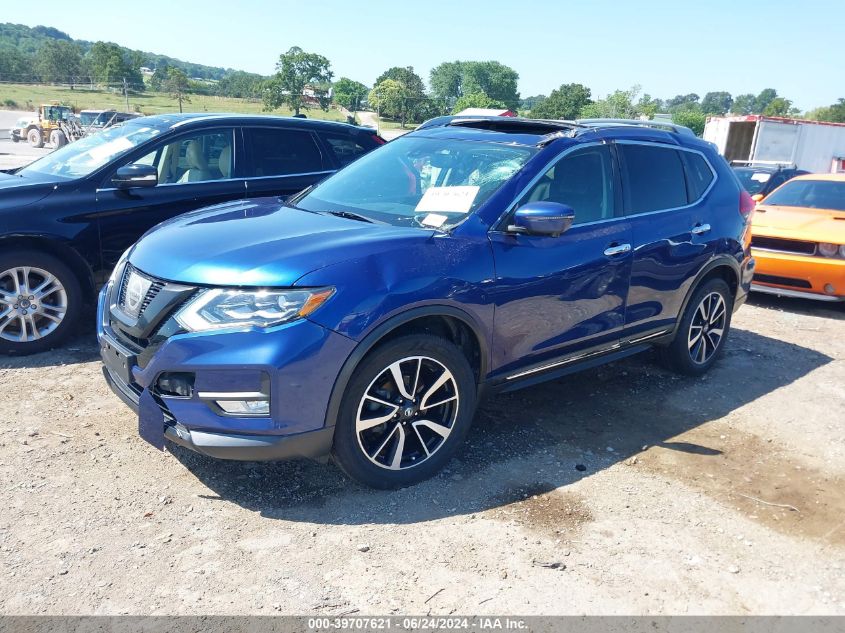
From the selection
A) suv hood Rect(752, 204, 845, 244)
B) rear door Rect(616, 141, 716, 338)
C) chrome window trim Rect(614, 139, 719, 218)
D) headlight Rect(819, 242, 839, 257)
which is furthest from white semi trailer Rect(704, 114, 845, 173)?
rear door Rect(616, 141, 716, 338)

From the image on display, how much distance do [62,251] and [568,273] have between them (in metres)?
3.71

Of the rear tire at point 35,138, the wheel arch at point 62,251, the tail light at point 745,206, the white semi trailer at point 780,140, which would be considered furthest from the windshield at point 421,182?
the rear tire at point 35,138

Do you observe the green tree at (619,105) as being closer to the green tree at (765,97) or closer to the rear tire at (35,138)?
the rear tire at (35,138)

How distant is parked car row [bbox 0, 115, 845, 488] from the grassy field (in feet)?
164

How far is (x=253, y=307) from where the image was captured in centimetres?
300

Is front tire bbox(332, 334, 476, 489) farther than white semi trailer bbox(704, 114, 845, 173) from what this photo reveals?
No

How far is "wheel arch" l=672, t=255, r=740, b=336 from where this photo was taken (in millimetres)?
4938

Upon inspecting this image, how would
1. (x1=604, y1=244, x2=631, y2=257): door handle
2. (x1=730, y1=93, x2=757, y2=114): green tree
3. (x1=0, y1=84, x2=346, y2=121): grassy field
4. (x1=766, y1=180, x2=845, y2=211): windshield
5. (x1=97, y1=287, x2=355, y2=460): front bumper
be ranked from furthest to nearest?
(x1=730, y1=93, x2=757, y2=114): green tree, (x1=0, y1=84, x2=346, y2=121): grassy field, (x1=766, y1=180, x2=845, y2=211): windshield, (x1=604, y1=244, x2=631, y2=257): door handle, (x1=97, y1=287, x2=355, y2=460): front bumper

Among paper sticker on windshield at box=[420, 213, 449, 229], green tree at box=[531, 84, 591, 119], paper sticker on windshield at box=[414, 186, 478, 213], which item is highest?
green tree at box=[531, 84, 591, 119]

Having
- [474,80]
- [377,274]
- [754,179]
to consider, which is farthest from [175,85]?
[474,80]

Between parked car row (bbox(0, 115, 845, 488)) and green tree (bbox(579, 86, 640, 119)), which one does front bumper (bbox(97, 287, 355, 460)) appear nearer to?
parked car row (bbox(0, 115, 845, 488))

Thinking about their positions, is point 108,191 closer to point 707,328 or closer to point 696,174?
point 696,174

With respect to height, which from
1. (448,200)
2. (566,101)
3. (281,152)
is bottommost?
(448,200)

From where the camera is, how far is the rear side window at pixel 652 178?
4.43 metres
